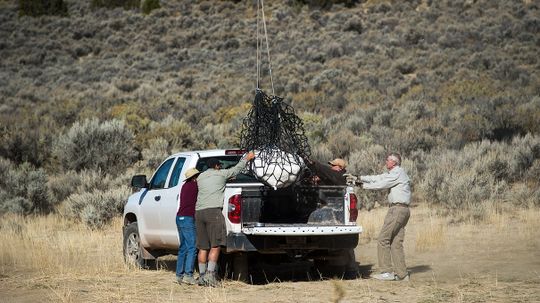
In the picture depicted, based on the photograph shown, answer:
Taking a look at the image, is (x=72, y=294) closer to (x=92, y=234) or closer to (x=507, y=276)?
(x=507, y=276)

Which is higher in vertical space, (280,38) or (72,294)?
(280,38)

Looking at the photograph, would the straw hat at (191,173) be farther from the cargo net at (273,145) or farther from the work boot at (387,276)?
the work boot at (387,276)

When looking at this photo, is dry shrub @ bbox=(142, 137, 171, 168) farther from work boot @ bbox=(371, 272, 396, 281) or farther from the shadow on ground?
work boot @ bbox=(371, 272, 396, 281)

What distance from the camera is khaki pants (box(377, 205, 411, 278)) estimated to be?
1072 centimetres

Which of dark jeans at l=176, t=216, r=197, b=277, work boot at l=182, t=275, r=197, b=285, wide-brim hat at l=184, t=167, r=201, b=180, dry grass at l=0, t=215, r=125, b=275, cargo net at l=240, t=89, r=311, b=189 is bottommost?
dry grass at l=0, t=215, r=125, b=275

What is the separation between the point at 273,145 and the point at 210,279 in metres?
1.74

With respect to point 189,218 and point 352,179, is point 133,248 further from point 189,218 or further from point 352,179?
point 352,179

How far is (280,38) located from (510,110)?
81.6ft

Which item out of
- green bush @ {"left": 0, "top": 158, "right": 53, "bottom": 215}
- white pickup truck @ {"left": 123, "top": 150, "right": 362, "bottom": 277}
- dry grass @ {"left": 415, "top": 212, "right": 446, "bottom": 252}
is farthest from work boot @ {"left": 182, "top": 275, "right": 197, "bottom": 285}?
green bush @ {"left": 0, "top": 158, "right": 53, "bottom": 215}

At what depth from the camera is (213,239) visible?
10.1 m

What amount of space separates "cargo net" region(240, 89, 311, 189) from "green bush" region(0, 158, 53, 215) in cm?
988

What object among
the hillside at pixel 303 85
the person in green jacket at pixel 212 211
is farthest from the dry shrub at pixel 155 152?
the person in green jacket at pixel 212 211

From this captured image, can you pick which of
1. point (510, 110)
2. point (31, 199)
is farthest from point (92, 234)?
Result: point (510, 110)

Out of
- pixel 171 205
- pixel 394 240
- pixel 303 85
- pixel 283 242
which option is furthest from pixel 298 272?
pixel 303 85
